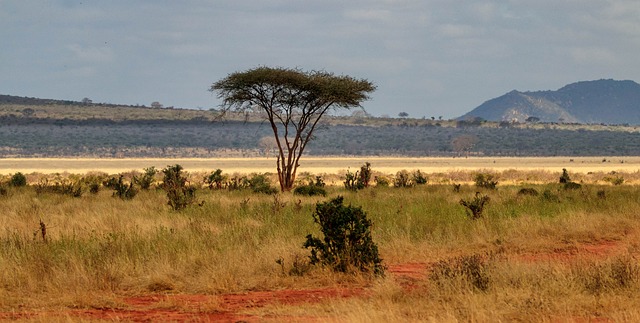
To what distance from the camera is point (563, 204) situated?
72.2 feet

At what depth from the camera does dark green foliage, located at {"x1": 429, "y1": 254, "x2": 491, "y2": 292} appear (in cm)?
1038

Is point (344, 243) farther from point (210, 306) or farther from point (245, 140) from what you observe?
point (245, 140)

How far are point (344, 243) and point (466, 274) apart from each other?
102 inches

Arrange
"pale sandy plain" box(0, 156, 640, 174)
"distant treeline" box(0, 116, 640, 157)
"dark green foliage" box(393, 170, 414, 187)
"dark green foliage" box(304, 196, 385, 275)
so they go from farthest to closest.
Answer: "distant treeline" box(0, 116, 640, 157)
"pale sandy plain" box(0, 156, 640, 174)
"dark green foliage" box(393, 170, 414, 187)
"dark green foliage" box(304, 196, 385, 275)

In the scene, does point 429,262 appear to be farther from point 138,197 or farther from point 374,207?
point 138,197

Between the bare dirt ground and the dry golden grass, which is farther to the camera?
the dry golden grass

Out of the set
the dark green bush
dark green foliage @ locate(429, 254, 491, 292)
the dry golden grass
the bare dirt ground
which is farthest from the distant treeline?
dark green foliage @ locate(429, 254, 491, 292)

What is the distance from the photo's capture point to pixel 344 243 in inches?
503

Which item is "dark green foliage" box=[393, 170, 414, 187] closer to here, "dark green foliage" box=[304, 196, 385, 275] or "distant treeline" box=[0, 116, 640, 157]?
"dark green foliage" box=[304, 196, 385, 275]

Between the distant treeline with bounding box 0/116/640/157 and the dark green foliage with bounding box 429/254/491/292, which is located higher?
the distant treeline with bounding box 0/116/640/157

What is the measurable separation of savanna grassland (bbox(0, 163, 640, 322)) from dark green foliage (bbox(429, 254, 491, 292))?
24 mm

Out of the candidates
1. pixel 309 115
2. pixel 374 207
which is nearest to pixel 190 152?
pixel 309 115

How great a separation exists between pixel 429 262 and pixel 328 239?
1.79 metres

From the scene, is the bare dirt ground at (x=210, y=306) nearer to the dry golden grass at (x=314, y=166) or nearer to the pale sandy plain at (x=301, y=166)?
the dry golden grass at (x=314, y=166)
